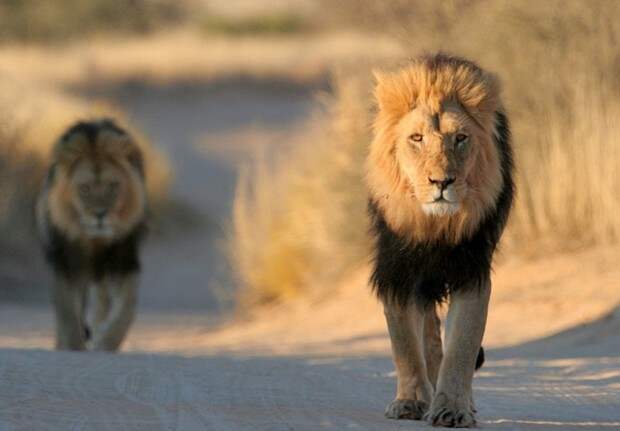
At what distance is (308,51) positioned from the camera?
3959 centimetres

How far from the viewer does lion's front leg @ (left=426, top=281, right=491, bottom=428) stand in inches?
212

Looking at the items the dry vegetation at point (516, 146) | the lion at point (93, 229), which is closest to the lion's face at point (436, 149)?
the lion at point (93, 229)

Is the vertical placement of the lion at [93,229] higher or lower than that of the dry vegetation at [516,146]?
lower

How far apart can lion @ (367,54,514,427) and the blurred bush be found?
3864cm

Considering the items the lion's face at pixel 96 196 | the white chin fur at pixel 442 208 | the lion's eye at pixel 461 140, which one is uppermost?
the lion's face at pixel 96 196

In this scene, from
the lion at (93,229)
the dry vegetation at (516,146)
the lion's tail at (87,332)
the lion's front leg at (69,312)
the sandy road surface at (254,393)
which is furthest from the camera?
the dry vegetation at (516,146)

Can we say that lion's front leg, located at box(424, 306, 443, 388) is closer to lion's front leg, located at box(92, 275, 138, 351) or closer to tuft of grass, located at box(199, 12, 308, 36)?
lion's front leg, located at box(92, 275, 138, 351)

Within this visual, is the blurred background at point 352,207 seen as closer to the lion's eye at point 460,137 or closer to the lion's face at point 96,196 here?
the lion's eye at point 460,137

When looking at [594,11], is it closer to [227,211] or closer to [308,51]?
[227,211]

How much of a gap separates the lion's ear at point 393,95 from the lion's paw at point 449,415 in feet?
3.77

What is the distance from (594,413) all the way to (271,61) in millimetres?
30936

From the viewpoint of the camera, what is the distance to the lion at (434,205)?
5559 mm

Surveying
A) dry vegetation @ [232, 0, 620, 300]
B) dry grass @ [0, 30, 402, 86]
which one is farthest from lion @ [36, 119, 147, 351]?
dry grass @ [0, 30, 402, 86]

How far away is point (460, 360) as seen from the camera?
5484 millimetres
